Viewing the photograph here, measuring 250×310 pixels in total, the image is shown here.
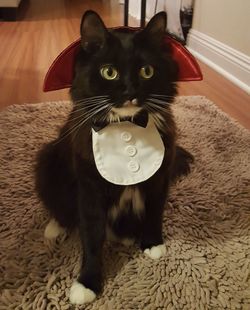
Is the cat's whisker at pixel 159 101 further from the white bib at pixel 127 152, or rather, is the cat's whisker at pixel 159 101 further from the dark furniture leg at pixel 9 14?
the dark furniture leg at pixel 9 14

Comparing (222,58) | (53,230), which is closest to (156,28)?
(53,230)

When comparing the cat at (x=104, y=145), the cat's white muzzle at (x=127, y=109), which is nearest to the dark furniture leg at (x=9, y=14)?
the cat at (x=104, y=145)

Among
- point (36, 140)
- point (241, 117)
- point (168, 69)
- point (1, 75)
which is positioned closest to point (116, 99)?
point (168, 69)

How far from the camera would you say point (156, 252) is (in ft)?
3.41

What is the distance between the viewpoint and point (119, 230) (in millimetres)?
1047

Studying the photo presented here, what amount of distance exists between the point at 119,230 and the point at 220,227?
32 cm

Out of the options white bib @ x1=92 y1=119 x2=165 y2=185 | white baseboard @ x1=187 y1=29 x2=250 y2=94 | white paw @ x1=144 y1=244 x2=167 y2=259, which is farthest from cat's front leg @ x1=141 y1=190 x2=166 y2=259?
white baseboard @ x1=187 y1=29 x2=250 y2=94

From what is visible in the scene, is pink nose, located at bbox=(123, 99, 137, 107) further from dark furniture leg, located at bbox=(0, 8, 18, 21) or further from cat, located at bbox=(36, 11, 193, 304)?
dark furniture leg, located at bbox=(0, 8, 18, 21)

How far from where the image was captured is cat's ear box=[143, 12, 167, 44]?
81 cm

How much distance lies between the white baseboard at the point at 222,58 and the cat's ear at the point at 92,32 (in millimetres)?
1511

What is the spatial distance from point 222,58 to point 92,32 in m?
1.77

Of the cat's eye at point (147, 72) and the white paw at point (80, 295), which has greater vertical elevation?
the cat's eye at point (147, 72)

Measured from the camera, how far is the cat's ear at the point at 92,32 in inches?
30.4

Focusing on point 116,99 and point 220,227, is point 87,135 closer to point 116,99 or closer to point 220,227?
point 116,99
